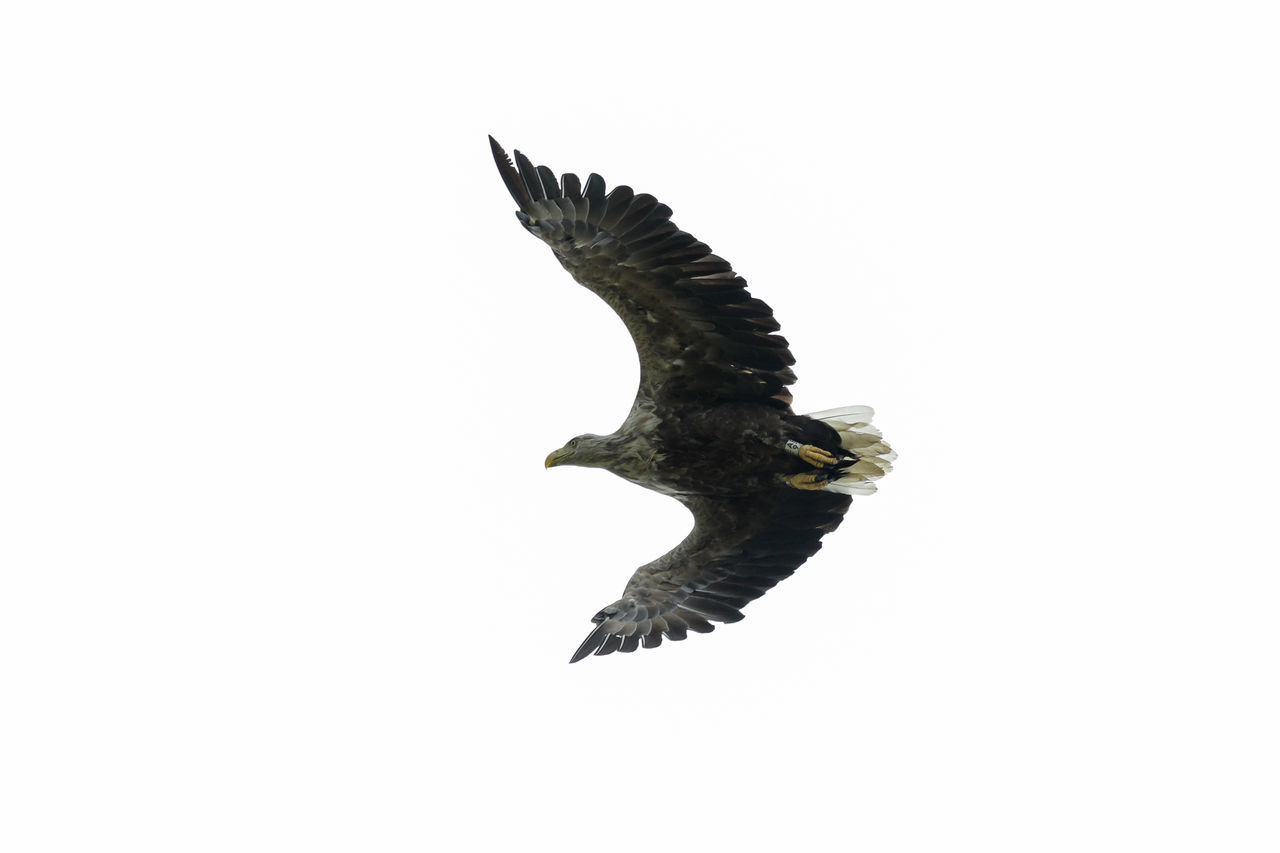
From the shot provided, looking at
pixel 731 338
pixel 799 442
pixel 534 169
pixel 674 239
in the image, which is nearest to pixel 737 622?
pixel 799 442

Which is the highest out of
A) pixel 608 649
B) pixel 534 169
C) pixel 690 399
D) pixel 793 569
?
pixel 534 169

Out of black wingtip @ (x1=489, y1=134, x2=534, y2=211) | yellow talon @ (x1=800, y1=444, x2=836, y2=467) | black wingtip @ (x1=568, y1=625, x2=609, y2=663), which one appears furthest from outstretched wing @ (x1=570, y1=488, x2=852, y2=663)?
black wingtip @ (x1=489, y1=134, x2=534, y2=211)

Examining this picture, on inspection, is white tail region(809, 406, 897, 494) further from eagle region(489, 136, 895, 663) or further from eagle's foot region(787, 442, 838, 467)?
eagle's foot region(787, 442, 838, 467)

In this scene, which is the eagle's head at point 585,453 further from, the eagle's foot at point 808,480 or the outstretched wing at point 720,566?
the eagle's foot at point 808,480

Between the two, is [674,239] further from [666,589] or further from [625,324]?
[666,589]

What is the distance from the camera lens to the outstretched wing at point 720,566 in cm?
910

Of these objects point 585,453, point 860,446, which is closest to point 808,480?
point 860,446

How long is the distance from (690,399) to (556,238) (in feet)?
4.45

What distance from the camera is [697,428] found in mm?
9016

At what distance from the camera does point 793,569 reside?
9.27 meters

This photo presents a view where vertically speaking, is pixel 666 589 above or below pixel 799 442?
below

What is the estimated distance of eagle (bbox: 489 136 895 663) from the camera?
335 inches

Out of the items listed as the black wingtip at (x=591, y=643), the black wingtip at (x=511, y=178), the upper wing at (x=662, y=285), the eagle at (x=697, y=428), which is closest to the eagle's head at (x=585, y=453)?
the eagle at (x=697, y=428)

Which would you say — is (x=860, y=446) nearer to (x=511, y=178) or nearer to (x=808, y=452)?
(x=808, y=452)
